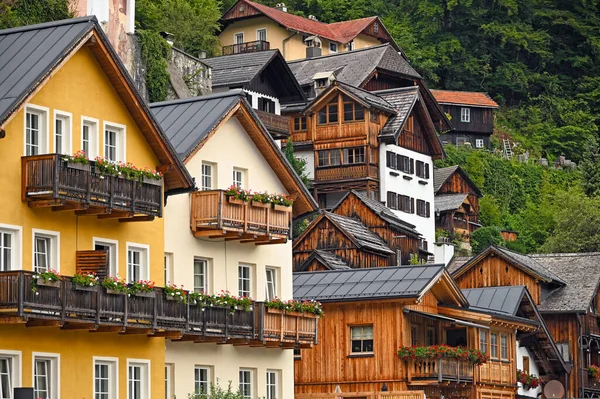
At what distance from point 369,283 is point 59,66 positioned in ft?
65.3

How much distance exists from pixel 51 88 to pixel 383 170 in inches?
2262

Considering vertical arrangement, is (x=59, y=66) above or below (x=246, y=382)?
above

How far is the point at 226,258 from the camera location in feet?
150

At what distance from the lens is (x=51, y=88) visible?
122 ft

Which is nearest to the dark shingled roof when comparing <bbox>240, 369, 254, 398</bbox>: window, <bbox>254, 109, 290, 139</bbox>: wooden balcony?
<bbox>254, 109, 290, 139</bbox>: wooden balcony

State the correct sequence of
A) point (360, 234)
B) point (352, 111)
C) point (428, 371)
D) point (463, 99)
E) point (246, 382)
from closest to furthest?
point (246, 382)
point (428, 371)
point (360, 234)
point (352, 111)
point (463, 99)

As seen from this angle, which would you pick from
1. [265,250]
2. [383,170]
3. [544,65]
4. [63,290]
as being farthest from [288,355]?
[544,65]

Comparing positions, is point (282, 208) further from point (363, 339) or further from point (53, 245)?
point (53, 245)

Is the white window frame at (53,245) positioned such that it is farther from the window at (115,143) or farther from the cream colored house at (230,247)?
the cream colored house at (230,247)

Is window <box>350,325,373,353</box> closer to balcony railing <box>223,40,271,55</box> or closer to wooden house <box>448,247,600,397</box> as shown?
wooden house <box>448,247,600,397</box>

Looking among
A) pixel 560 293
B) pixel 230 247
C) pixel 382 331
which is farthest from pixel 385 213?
pixel 230 247

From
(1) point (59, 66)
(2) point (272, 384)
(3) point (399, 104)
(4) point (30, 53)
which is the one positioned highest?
(3) point (399, 104)

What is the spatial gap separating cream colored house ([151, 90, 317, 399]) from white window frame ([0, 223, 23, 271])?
6.64 meters

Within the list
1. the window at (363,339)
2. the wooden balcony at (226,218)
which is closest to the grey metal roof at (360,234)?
the window at (363,339)
